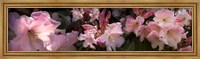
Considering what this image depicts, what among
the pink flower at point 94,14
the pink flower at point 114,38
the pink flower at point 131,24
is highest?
the pink flower at point 94,14

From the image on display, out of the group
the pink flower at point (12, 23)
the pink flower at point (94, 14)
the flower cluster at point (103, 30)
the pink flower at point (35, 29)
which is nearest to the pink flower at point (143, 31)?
the flower cluster at point (103, 30)

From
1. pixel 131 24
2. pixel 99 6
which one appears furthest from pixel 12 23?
pixel 131 24

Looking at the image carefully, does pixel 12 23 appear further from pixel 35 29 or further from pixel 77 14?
pixel 77 14

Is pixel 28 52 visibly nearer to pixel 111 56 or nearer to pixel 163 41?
pixel 111 56

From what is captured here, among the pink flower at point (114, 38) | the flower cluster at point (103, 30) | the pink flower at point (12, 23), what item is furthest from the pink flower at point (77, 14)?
the pink flower at point (12, 23)

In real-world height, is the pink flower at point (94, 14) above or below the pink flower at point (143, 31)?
above

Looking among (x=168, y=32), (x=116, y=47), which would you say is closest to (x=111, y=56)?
(x=116, y=47)

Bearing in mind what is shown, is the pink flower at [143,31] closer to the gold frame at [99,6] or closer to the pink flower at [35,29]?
the gold frame at [99,6]

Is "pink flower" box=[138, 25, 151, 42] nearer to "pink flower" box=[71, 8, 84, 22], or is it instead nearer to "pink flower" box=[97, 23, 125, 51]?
"pink flower" box=[97, 23, 125, 51]

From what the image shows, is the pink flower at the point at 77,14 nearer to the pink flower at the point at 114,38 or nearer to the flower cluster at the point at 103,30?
the flower cluster at the point at 103,30
